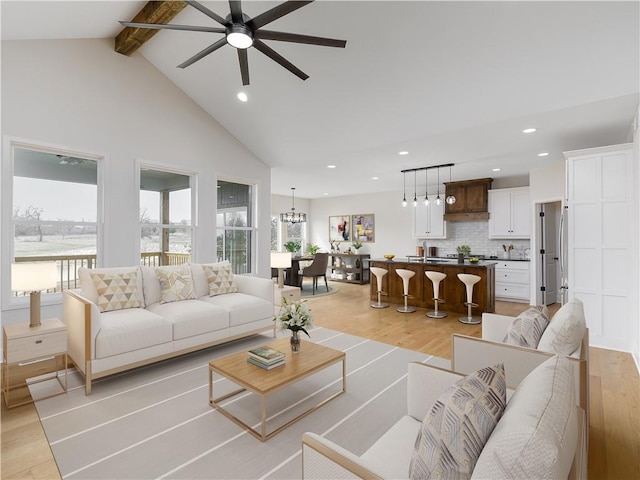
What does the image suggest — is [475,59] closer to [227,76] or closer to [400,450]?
[227,76]

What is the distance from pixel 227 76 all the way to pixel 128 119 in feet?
4.93

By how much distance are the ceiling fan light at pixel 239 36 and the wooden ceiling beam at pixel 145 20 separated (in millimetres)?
1230

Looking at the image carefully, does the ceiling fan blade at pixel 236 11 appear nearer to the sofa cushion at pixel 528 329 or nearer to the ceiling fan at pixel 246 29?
the ceiling fan at pixel 246 29

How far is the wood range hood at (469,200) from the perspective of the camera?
23.7 ft

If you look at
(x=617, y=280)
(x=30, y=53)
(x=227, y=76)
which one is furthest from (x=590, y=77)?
(x=30, y=53)

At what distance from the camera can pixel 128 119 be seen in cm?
447

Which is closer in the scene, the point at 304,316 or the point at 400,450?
the point at 400,450

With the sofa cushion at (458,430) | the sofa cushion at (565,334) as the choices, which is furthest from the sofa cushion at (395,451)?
the sofa cushion at (565,334)

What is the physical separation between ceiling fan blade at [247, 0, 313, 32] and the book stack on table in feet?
7.83

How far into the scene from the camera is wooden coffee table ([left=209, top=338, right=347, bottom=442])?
2150mm

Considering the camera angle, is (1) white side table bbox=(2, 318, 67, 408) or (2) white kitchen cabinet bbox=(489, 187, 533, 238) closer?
(1) white side table bbox=(2, 318, 67, 408)

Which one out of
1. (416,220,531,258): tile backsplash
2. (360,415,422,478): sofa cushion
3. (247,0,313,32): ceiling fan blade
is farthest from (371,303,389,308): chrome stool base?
(247,0,313,32): ceiling fan blade

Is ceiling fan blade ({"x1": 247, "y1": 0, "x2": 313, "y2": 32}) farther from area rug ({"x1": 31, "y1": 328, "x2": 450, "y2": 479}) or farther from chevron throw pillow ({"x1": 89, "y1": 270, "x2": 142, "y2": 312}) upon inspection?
chevron throw pillow ({"x1": 89, "y1": 270, "x2": 142, "y2": 312})

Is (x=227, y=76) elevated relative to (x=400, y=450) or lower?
elevated
